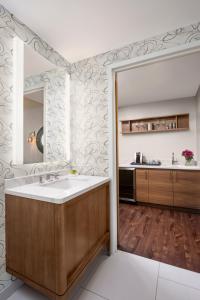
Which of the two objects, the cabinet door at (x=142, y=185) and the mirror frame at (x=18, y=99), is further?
the cabinet door at (x=142, y=185)

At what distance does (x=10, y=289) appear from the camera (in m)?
1.23

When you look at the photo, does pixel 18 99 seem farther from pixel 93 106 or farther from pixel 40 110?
pixel 93 106

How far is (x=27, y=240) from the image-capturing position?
1.13 metres

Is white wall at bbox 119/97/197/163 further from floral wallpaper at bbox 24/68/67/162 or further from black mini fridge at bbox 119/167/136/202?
floral wallpaper at bbox 24/68/67/162

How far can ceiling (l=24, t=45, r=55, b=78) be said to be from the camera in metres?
1.45

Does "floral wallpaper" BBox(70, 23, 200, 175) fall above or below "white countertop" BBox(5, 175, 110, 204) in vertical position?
above

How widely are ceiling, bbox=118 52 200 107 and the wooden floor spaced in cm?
231

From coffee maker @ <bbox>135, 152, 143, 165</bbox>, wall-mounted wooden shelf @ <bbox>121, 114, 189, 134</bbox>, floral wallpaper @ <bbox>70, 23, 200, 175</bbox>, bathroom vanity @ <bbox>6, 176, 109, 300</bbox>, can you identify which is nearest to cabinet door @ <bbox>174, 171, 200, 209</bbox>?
coffee maker @ <bbox>135, 152, 143, 165</bbox>

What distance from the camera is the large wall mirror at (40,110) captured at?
137 cm

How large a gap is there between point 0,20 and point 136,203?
342cm

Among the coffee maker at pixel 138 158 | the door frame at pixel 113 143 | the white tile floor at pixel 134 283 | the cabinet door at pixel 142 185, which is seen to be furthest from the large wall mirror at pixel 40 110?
the coffee maker at pixel 138 158

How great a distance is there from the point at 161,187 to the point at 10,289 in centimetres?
269

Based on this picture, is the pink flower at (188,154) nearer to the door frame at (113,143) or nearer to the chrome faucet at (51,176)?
the door frame at (113,143)

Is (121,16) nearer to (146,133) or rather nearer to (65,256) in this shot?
(65,256)
